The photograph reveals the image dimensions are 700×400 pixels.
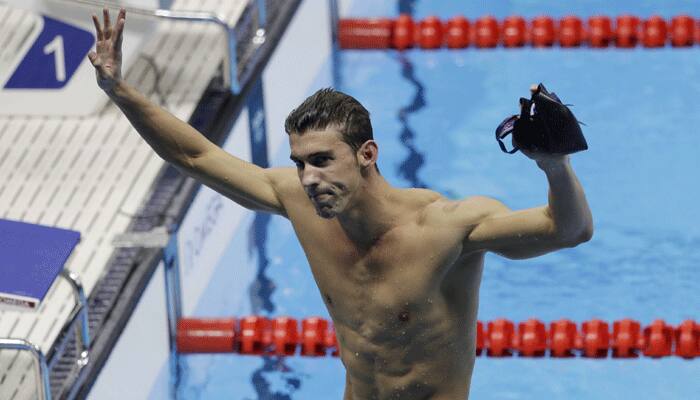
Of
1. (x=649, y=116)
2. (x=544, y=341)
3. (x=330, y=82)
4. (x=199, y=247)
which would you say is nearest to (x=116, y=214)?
(x=199, y=247)

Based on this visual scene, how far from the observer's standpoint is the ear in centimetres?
295

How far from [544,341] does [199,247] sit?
Result: 4.49ft

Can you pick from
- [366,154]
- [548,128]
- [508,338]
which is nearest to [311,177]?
[366,154]

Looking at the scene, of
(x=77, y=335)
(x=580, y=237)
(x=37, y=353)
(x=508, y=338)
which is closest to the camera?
(x=580, y=237)

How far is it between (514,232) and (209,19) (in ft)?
10.3

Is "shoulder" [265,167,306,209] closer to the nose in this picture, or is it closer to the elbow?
the nose

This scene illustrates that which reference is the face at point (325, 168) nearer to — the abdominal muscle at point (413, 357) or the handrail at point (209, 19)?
the abdominal muscle at point (413, 357)

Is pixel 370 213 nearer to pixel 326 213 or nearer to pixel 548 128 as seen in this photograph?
pixel 326 213

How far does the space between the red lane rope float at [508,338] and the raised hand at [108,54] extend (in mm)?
2247

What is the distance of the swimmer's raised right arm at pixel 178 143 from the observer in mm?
3168

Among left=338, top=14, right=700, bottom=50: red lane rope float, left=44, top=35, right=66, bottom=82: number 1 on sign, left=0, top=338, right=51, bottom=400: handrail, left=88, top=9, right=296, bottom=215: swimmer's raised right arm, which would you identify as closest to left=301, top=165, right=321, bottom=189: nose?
left=88, top=9, right=296, bottom=215: swimmer's raised right arm

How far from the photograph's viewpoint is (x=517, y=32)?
7789mm

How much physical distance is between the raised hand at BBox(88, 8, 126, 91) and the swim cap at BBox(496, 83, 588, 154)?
3.06ft

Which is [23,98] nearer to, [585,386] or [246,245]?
[246,245]
